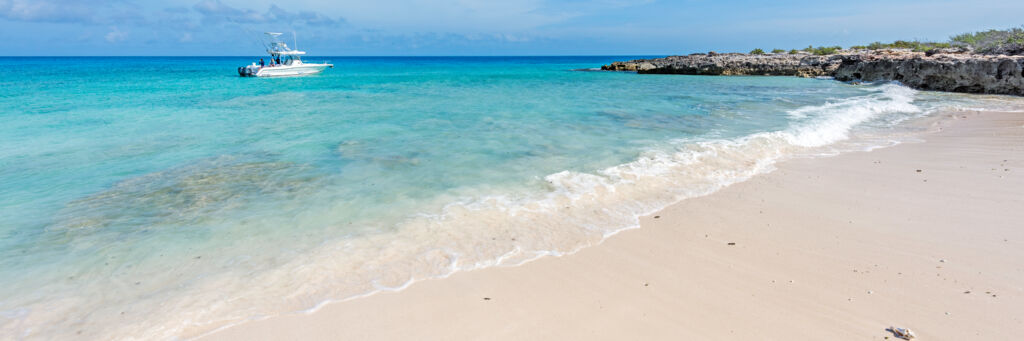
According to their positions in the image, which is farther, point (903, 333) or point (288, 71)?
point (288, 71)

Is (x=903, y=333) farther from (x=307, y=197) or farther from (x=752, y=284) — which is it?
(x=307, y=197)

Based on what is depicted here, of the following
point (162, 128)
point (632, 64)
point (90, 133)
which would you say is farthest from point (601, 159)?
point (632, 64)

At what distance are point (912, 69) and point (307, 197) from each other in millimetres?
31885

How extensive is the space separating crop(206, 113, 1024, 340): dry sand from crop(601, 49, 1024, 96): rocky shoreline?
22157 millimetres

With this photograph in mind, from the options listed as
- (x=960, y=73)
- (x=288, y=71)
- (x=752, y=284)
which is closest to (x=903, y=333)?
(x=752, y=284)

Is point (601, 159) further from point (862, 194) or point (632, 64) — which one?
point (632, 64)

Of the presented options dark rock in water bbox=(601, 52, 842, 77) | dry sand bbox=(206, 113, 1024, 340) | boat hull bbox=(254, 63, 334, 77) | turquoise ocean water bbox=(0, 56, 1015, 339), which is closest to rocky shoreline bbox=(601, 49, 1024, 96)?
dark rock in water bbox=(601, 52, 842, 77)

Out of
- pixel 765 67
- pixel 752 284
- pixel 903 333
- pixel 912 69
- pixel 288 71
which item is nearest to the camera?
pixel 903 333

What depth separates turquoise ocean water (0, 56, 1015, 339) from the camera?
12.9 ft

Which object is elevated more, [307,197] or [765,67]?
[765,67]

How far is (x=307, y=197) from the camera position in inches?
249

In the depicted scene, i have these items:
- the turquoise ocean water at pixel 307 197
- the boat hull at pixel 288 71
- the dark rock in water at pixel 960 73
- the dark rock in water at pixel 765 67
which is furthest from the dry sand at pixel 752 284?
the boat hull at pixel 288 71

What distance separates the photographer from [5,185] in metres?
7.12

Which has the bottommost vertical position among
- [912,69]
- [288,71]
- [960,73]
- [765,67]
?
[960,73]
